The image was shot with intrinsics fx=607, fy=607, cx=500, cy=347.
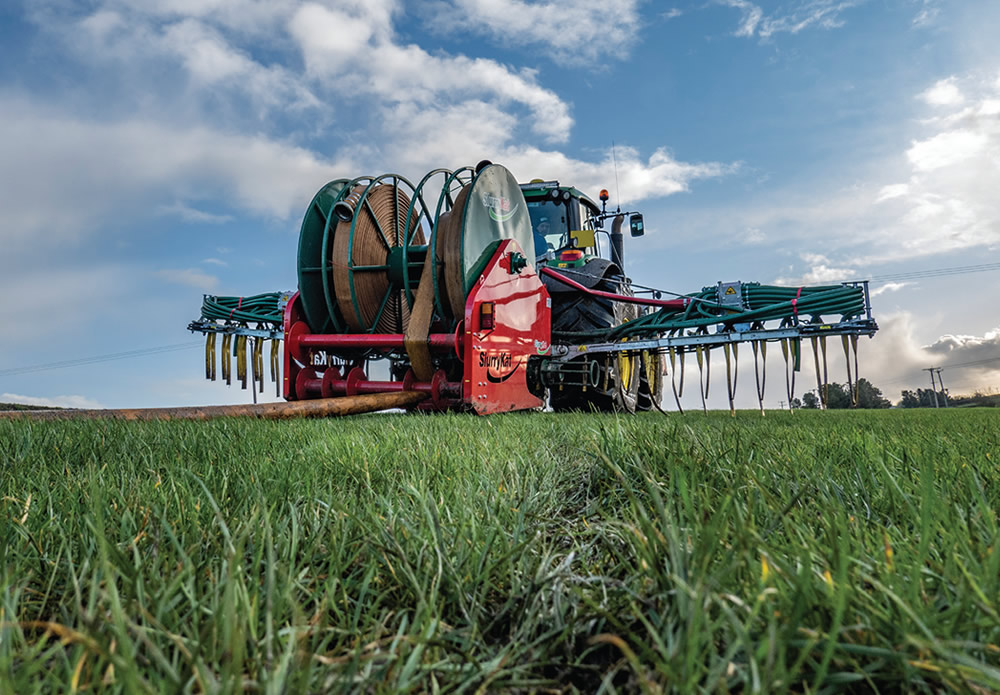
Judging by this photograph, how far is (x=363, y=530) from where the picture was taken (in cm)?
105

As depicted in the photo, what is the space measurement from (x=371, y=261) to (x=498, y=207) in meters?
1.31

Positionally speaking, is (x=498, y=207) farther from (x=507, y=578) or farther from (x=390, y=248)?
(x=507, y=578)

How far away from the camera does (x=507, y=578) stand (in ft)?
3.14

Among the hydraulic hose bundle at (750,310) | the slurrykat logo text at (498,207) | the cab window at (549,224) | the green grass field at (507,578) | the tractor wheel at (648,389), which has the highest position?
the cab window at (549,224)

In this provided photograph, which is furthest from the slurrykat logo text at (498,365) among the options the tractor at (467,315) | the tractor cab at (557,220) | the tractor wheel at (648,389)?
the tractor wheel at (648,389)

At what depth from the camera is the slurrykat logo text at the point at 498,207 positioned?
5.53m

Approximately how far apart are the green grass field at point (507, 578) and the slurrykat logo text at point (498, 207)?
408cm

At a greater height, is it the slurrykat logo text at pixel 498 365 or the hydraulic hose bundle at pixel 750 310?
the hydraulic hose bundle at pixel 750 310

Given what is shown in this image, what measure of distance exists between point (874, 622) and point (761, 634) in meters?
0.12

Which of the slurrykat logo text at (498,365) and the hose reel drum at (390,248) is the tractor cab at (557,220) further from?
the slurrykat logo text at (498,365)

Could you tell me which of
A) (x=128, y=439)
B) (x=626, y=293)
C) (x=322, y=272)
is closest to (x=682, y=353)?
(x=626, y=293)

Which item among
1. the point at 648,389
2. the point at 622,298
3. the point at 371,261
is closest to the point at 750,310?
the point at 622,298

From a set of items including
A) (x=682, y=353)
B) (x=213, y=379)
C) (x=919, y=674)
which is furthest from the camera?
(x=213, y=379)

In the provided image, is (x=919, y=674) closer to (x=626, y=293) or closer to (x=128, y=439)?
(x=128, y=439)
